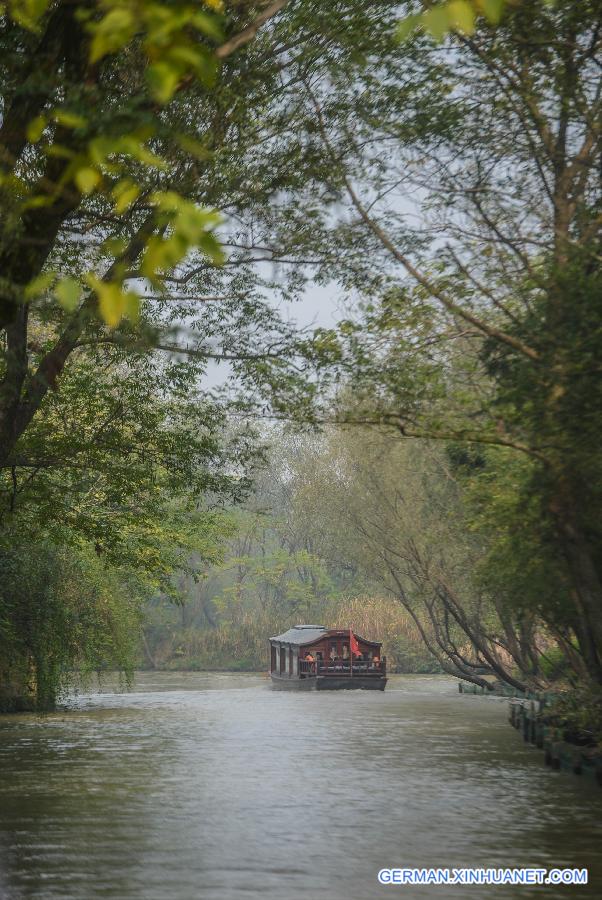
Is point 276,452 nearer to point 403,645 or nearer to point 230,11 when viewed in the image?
point 403,645

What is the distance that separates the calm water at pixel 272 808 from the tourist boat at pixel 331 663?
15.8 m

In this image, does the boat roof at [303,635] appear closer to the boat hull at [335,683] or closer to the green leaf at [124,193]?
the boat hull at [335,683]

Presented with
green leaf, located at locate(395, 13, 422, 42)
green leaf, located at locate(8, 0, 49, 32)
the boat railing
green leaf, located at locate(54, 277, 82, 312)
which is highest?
green leaf, located at locate(8, 0, 49, 32)

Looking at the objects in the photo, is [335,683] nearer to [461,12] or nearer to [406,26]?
[406,26]

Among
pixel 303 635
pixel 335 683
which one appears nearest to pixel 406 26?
pixel 335 683

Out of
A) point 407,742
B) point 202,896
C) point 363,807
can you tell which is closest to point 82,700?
point 407,742

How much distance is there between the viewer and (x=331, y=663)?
44406mm

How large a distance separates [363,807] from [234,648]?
4505 centimetres

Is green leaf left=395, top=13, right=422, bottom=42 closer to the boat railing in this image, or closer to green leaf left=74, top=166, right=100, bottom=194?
green leaf left=74, top=166, right=100, bottom=194

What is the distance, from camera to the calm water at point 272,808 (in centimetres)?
928

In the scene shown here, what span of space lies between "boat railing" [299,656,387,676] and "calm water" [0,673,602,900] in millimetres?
15916

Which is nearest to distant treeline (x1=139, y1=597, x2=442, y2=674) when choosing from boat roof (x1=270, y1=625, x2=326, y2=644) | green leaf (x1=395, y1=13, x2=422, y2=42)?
boat roof (x1=270, y1=625, x2=326, y2=644)

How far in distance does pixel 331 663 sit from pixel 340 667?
64cm

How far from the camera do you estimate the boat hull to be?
42656 millimetres
